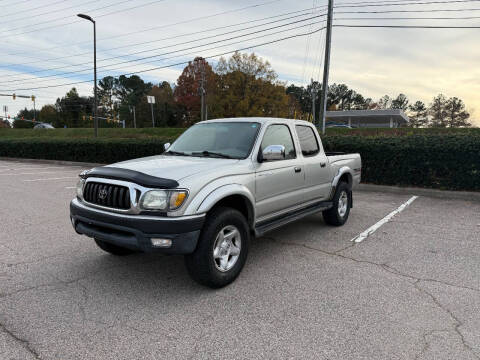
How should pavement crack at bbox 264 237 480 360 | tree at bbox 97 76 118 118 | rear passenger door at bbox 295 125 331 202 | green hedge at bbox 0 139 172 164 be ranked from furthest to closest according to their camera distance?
tree at bbox 97 76 118 118
green hedge at bbox 0 139 172 164
rear passenger door at bbox 295 125 331 202
pavement crack at bbox 264 237 480 360

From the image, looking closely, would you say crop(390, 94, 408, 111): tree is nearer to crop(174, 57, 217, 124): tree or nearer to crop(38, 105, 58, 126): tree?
crop(174, 57, 217, 124): tree

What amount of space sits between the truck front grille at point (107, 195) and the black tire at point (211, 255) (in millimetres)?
790

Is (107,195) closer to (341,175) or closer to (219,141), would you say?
(219,141)

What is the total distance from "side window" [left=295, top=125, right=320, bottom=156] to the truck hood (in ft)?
5.25

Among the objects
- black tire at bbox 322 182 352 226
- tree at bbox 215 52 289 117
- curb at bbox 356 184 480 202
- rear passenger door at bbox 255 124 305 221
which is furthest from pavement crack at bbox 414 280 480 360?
tree at bbox 215 52 289 117

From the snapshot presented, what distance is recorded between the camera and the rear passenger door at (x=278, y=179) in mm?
4180

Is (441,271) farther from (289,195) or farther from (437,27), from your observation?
(437,27)

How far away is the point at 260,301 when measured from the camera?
11.1ft

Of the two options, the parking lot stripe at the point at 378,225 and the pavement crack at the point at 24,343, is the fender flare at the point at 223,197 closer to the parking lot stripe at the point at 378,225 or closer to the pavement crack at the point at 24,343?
Answer: the pavement crack at the point at 24,343

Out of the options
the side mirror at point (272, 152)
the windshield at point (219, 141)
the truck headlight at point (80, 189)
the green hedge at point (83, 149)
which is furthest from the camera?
the green hedge at point (83, 149)

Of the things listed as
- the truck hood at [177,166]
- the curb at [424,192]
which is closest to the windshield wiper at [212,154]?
the truck hood at [177,166]

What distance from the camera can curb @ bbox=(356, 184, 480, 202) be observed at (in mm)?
9070

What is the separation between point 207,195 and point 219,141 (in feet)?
4.27

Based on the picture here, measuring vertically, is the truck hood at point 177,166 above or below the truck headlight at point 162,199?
above
